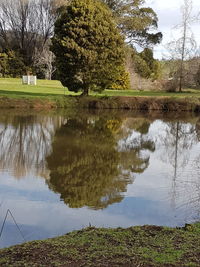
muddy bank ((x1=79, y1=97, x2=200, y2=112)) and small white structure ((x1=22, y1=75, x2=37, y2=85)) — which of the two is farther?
small white structure ((x1=22, y1=75, x2=37, y2=85))

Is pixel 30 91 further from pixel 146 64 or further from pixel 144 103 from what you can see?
pixel 146 64

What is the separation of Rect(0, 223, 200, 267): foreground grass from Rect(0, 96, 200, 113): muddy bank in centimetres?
2141

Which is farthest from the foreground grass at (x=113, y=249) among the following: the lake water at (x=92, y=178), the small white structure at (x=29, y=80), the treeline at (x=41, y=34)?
the treeline at (x=41, y=34)

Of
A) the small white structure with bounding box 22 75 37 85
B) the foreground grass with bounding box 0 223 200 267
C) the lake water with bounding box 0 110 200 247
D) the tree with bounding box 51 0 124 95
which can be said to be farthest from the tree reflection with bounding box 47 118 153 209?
the small white structure with bounding box 22 75 37 85

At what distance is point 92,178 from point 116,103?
768 inches

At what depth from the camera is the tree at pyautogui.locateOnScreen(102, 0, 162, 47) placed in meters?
44.3

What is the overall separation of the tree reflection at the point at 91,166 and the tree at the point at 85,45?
9388 mm

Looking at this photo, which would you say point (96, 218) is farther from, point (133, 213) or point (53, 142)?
point (53, 142)

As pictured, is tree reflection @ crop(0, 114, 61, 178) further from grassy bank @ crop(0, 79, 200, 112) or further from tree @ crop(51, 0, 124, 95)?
tree @ crop(51, 0, 124, 95)

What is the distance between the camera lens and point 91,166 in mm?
10539

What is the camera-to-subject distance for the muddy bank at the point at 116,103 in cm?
2616

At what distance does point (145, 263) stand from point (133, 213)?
275cm

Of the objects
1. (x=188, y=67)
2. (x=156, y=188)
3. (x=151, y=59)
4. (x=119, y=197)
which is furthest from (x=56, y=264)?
(x=151, y=59)

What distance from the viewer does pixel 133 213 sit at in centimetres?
691
